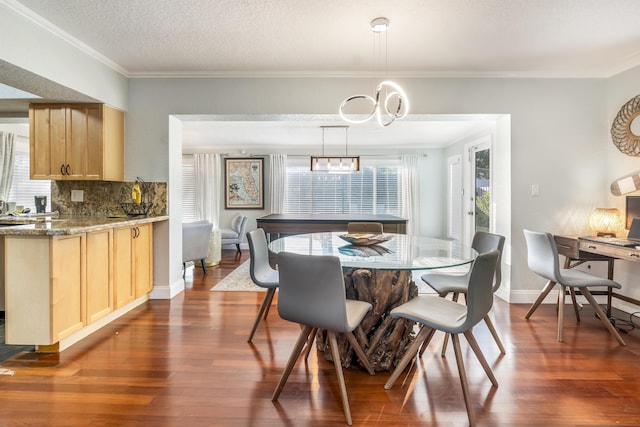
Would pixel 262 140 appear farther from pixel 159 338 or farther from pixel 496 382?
pixel 496 382

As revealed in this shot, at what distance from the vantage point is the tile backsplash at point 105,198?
371cm

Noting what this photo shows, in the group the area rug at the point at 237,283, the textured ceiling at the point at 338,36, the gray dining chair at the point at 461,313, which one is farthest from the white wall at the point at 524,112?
the gray dining chair at the point at 461,313

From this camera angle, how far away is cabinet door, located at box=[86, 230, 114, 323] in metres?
2.67

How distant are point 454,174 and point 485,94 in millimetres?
3511

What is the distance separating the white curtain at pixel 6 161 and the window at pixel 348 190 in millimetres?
4646

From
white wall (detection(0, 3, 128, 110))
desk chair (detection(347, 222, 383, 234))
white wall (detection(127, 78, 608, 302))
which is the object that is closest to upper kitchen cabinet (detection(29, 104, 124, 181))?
A: white wall (detection(0, 3, 128, 110))

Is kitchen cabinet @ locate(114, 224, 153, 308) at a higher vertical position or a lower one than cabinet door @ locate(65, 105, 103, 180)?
lower

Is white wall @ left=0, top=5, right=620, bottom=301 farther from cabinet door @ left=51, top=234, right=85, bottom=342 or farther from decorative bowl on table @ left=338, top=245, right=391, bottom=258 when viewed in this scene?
decorative bowl on table @ left=338, top=245, right=391, bottom=258

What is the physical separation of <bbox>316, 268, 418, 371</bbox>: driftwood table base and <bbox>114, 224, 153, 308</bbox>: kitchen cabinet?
2.17 metres

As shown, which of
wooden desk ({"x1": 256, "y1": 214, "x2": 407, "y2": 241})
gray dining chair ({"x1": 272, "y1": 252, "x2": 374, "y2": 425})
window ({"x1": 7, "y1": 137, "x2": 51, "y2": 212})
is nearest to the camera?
gray dining chair ({"x1": 272, "y1": 252, "x2": 374, "y2": 425})

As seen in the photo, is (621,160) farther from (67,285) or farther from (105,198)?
(105,198)

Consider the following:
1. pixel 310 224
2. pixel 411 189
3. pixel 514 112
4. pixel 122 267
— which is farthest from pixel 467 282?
pixel 411 189

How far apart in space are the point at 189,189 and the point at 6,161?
3062 millimetres

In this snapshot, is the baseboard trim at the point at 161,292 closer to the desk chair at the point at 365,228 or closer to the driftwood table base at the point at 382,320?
the desk chair at the point at 365,228
